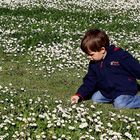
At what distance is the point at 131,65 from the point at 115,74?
54 centimetres

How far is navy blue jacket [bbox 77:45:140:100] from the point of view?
12211 mm

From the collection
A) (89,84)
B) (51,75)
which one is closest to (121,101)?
(89,84)

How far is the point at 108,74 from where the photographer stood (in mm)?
12422

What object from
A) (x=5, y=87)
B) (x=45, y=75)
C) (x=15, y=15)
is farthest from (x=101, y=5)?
(x=5, y=87)

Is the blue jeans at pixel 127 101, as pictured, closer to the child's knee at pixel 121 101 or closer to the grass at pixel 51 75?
the child's knee at pixel 121 101

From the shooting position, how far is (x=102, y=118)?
10.8 m

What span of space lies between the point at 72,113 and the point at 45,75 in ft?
15.9

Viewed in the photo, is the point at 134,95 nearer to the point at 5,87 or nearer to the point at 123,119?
the point at 123,119

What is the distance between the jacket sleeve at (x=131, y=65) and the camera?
39.7 ft

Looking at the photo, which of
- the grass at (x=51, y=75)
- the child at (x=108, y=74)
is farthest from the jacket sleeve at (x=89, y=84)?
Result: the grass at (x=51, y=75)

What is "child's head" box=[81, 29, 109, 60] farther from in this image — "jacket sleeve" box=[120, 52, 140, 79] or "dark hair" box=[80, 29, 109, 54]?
"jacket sleeve" box=[120, 52, 140, 79]

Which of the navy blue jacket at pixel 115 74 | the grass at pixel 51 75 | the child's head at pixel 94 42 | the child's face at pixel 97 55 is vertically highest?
the child's head at pixel 94 42

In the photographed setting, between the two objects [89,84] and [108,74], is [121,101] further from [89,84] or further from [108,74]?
[89,84]

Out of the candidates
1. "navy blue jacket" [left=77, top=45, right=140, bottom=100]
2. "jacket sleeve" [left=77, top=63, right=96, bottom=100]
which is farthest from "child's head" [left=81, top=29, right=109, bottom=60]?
"jacket sleeve" [left=77, top=63, right=96, bottom=100]
